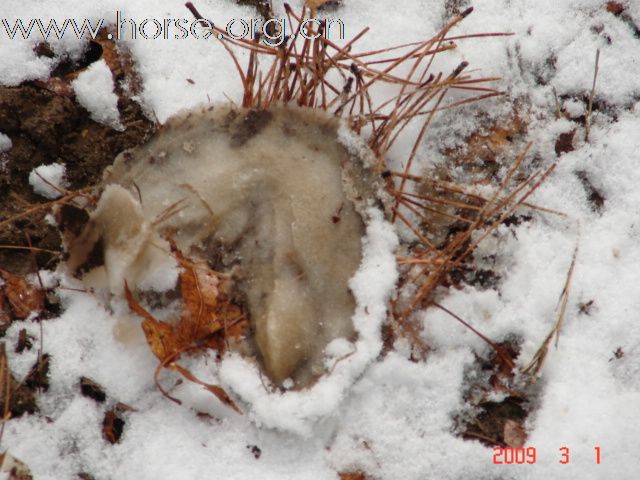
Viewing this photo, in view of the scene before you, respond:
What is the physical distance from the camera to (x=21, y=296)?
1537 millimetres

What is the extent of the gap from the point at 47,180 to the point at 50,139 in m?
0.12

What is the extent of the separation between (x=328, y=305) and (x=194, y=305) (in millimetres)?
354

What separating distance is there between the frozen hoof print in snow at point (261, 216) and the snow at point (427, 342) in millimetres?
77

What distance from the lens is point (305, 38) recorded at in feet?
5.08

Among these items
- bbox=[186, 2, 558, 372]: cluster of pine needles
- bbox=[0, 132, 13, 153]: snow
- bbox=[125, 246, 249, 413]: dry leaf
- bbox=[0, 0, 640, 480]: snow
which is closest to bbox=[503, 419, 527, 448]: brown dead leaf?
bbox=[0, 0, 640, 480]: snow

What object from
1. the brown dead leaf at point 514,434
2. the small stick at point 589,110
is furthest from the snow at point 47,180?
the small stick at point 589,110

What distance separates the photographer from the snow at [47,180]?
1.58 meters

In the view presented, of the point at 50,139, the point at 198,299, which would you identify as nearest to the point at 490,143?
the point at 198,299

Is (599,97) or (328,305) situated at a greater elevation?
(599,97)

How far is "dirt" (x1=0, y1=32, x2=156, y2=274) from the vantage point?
157 centimetres

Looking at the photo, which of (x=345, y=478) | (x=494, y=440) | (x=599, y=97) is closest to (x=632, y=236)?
(x=599, y=97)

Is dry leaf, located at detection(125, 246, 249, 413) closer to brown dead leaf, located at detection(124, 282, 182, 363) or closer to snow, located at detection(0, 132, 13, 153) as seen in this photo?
brown dead leaf, located at detection(124, 282, 182, 363)

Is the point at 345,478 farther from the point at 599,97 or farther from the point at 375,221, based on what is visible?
the point at 599,97

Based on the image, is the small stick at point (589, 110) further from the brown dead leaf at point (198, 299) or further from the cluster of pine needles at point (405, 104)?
the brown dead leaf at point (198, 299)
